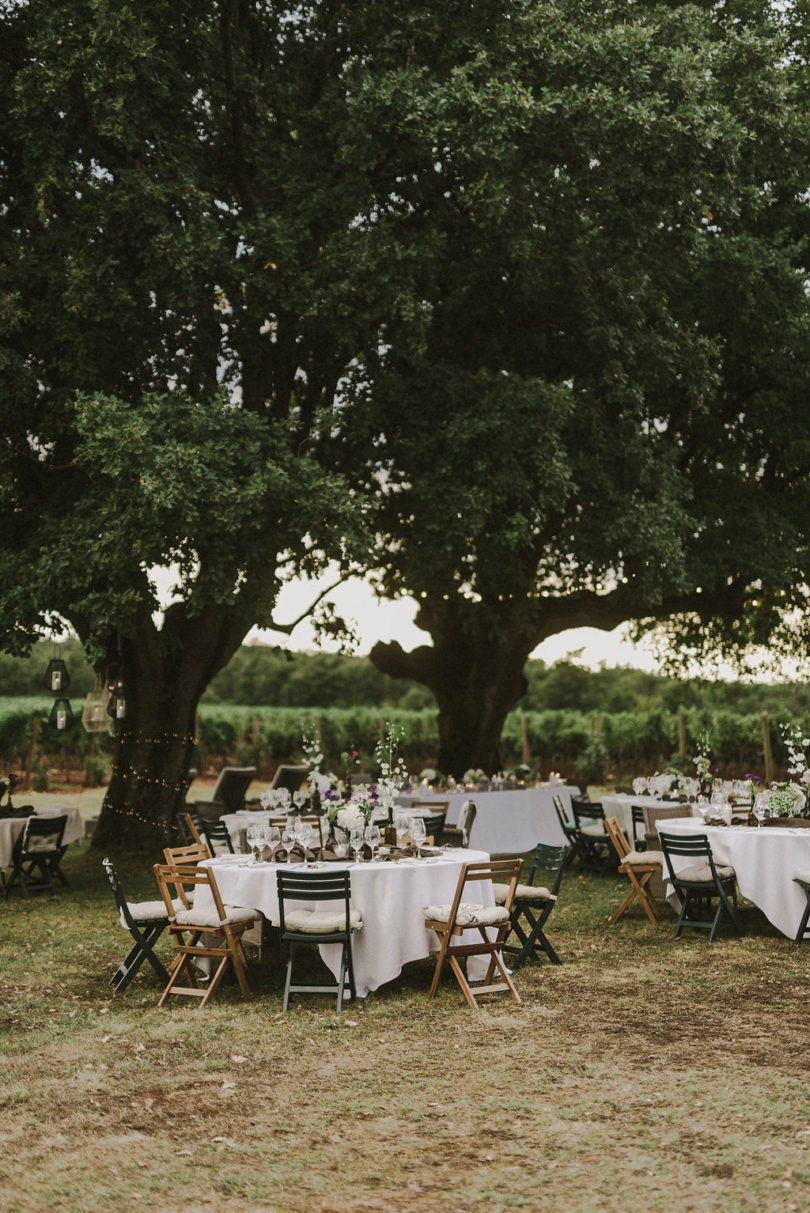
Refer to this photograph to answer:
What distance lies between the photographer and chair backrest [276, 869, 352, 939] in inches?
304

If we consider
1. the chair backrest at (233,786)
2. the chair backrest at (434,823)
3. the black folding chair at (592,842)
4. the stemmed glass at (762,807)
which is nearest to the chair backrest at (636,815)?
the black folding chair at (592,842)

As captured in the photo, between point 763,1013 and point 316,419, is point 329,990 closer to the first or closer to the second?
point 763,1013

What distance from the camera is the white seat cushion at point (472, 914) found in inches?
311

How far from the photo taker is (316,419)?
13078mm

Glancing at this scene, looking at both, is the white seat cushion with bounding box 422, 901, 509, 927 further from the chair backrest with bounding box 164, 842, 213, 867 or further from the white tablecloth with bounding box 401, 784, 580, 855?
the white tablecloth with bounding box 401, 784, 580, 855

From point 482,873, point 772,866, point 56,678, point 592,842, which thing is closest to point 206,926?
point 482,873

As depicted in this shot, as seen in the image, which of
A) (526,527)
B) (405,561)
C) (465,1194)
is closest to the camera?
(465,1194)

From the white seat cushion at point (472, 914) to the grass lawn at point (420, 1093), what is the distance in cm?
54

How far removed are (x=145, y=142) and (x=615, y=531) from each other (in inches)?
274

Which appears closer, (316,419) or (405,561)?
(316,419)

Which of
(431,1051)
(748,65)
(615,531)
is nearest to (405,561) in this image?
(615,531)

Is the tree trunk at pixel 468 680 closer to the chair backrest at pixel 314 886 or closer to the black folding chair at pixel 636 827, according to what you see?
the black folding chair at pixel 636 827

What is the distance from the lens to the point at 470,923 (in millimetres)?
7879

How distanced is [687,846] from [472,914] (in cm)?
278
